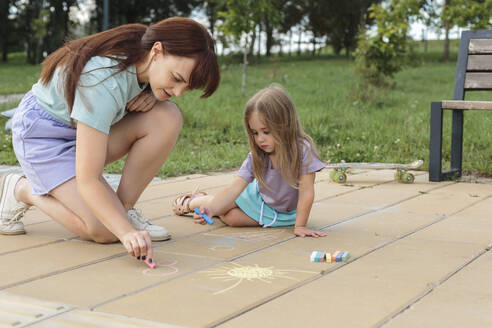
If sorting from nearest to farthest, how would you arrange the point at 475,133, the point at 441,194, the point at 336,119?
the point at 441,194 < the point at 475,133 < the point at 336,119

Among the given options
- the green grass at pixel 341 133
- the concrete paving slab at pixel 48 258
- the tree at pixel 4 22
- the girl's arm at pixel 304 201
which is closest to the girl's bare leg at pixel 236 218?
the girl's arm at pixel 304 201

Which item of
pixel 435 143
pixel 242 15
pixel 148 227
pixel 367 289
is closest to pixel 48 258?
pixel 148 227

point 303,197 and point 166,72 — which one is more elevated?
point 166,72

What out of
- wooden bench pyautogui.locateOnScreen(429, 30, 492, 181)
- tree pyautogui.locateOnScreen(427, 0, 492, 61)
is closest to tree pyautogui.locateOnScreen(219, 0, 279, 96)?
tree pyautogui.locateOnScreen(427, 0, 492, 61)

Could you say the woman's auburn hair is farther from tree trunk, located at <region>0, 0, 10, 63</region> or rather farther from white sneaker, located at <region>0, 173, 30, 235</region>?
Answer: tree trunk, located at <region>0, 0, 10, 63</region>

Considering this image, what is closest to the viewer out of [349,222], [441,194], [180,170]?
[349,222]

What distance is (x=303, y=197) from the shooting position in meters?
3.06

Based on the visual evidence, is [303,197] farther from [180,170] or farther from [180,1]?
[180,1]

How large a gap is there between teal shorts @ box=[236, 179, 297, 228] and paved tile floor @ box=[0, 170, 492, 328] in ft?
0.30

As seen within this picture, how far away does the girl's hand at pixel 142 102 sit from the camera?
2900mm

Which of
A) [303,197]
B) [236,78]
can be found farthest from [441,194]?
[236,78]

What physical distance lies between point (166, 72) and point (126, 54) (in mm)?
244

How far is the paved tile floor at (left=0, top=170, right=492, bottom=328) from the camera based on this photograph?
1865mm

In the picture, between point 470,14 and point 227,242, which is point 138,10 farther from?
point 227,242
